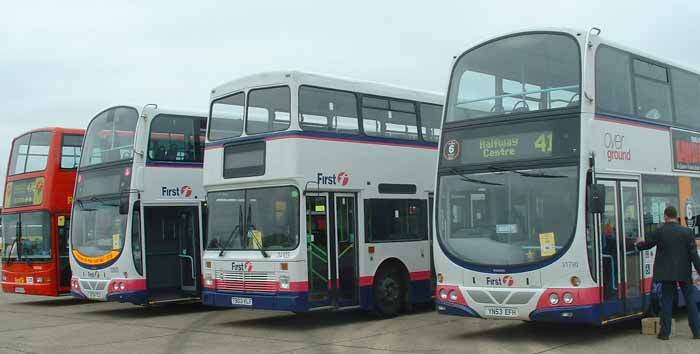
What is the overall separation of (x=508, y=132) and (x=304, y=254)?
13.5 ft

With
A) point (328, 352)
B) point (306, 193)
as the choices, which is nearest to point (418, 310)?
point (306, 193)

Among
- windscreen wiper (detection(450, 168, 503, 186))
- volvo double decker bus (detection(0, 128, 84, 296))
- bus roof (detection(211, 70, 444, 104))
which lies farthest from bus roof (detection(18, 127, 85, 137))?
windscreen wiper (detection(450, 168, 503, 186))

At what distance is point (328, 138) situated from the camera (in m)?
14.8

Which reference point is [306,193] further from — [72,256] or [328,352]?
[72,256]

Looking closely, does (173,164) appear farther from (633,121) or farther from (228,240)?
(633,121)

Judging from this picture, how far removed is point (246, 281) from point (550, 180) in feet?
18.9

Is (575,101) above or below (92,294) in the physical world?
above

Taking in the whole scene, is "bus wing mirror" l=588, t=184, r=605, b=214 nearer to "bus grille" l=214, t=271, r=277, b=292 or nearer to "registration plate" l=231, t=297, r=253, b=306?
"bus grille" l=214, t=271, r=277, b=292

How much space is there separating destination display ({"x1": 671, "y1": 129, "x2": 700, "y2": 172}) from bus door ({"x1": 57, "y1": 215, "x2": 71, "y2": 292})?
45.1ft

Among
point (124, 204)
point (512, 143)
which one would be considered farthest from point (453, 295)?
point (124, 204)

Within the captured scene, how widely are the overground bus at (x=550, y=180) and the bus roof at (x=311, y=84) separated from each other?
2838 millimetres

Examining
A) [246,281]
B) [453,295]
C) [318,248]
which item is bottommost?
[453,295]

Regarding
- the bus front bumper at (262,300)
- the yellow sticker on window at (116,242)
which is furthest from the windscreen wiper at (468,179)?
the yellow sticker on window at (116,242)

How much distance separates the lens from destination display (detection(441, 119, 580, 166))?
11.5 metres
